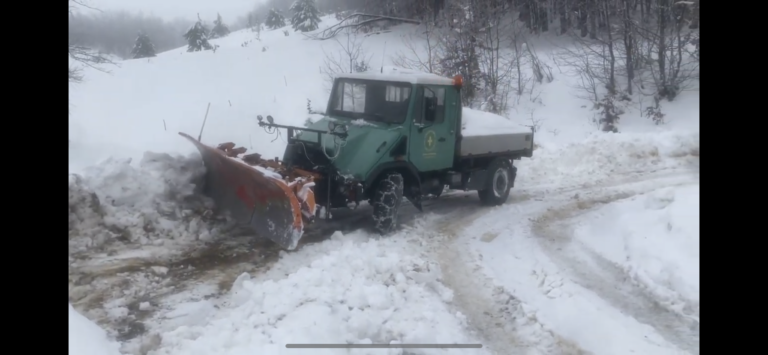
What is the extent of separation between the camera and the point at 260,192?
672 cm

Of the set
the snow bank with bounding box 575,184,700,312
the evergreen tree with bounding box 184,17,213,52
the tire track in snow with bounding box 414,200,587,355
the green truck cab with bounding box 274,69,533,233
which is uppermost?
the evergreen tree with bounding box 184,17,213,52

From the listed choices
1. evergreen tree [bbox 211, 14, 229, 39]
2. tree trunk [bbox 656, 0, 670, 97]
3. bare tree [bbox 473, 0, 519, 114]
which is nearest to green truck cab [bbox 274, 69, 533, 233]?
bare tree [bbox 473, 0, 519, 114]

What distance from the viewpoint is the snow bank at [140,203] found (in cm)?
678

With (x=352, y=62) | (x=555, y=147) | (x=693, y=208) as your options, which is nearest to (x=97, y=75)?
(x=352, y=62)

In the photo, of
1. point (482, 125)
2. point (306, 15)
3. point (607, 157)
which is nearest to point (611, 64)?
point (607, 157)

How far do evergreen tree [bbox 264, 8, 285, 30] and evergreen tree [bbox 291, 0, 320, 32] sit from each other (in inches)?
35.1

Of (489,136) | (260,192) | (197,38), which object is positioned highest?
(197,38)

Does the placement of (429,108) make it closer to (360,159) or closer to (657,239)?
(360,159)

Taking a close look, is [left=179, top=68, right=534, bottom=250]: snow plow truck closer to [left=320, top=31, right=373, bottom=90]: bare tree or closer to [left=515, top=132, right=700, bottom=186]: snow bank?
[left=515, top=132, right=700, bottom=186]: snow bank

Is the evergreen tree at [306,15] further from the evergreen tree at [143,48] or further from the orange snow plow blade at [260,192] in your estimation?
the orange snow plow blade at [260,192]

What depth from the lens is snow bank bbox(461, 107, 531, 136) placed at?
9047 millimetres

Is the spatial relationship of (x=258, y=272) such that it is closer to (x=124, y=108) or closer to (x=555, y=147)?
(x=124, y=108)

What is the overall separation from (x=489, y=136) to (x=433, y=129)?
1.57m

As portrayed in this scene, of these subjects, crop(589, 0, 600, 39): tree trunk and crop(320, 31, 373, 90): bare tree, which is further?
crop(589, 0, 600, 39): tree trunk
